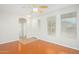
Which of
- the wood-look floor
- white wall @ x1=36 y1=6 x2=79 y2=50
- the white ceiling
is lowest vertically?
the wood-look floor

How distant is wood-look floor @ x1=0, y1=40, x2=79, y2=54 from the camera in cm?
212

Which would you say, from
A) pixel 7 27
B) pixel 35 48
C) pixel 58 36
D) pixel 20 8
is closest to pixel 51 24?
pixel 58 36

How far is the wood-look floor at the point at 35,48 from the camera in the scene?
6.94 ft

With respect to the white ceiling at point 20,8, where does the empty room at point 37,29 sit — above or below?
below

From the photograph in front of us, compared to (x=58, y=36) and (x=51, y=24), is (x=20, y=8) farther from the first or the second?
(x=58, y=36)

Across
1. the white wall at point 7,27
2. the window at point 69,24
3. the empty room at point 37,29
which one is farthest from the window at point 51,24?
the white wall at point 7,27

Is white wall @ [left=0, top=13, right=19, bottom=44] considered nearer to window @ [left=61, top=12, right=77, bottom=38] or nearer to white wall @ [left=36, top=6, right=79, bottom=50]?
white wall @ [left=36, top=6, right=79, bottom=50]

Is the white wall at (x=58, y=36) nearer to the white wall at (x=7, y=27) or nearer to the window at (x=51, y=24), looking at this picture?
the window at (x=51, y=24)

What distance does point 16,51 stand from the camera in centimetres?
213

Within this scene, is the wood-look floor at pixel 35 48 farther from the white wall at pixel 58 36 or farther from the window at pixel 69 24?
the window at pixel 69 24

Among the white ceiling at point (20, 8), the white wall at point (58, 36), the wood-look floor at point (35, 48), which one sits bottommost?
the wood-look floor at point (35, 48)

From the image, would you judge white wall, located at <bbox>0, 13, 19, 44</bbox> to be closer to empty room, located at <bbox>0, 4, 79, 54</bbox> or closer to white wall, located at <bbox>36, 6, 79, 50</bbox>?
empty room, located at <bbox>0, 4, 79, 54</bbox>

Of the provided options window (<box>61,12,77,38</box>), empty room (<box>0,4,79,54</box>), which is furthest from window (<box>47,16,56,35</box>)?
window (<box>61,12,77,38</box>)

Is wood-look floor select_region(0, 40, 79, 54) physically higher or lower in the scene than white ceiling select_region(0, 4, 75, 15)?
lower
